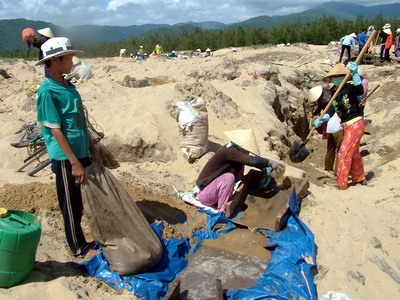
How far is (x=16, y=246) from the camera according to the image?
2.32m

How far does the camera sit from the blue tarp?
2.90 m

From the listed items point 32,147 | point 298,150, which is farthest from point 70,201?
point 298,150

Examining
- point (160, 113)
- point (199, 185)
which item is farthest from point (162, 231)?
point (160, 113)

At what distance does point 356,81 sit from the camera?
4.75 m

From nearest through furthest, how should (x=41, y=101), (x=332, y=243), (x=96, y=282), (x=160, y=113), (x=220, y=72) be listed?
1. (x=41, y=101)
2. (x=96, y=282)
3. (x=332, y=243)
4. (x=160, y=113)
5. (x=220, y=72)

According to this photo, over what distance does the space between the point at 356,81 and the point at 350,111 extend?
40cm

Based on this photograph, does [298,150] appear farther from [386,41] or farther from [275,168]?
[386,41]

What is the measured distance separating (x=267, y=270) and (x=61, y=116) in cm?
202

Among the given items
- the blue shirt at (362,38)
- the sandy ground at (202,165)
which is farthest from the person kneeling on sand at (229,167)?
the blue shirt at (362,38)

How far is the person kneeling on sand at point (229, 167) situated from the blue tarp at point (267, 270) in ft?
1.40

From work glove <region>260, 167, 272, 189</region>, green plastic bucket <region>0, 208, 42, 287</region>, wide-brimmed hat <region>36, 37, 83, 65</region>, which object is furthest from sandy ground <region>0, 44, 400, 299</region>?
wide-brimmed hat <region>36, 37, 83, 65</region>

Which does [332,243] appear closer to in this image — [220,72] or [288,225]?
[288,225]

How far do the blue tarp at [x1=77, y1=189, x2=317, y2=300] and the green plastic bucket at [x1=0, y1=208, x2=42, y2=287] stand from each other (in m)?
0.59

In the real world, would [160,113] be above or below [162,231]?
above
